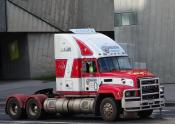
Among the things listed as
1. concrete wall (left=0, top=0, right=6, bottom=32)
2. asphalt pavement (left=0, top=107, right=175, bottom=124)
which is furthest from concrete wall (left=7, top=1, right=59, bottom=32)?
asphalt pavement (left=0, top=107, right=175, bottom=124)

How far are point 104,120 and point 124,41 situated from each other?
1850cm

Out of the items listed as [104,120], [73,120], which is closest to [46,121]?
[73,120]

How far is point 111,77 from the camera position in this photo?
68.9ft

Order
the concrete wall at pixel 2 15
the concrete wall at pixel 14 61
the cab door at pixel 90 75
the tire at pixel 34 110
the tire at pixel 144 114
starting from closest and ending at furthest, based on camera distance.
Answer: the cab door at pixel 90 75 < the tire at pixel 144 114 < the tire at pixel 34 110 < the concrete wall at pixel 2 15 < the concrete wall at pixel 14 61

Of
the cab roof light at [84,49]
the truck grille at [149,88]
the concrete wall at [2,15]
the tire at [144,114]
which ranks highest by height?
the concrete wall at [2,15]

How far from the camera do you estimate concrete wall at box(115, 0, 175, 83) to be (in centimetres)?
3722

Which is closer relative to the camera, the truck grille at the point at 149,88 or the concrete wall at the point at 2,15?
the truck grille at the point at 149,88

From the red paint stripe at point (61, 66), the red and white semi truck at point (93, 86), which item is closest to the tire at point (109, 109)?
the red and white semi truck at point (93, 86)

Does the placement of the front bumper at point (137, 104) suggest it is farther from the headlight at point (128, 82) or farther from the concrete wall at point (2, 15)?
the concrete wall at point (2, 15)

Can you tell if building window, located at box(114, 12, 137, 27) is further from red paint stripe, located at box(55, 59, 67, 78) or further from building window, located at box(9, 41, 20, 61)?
red paint stripe, located at box(55, 59, 67, 78)

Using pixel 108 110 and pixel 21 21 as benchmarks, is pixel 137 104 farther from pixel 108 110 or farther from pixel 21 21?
pixel 21 21

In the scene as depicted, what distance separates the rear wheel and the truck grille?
542cm

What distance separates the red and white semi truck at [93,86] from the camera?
20484 millimetres

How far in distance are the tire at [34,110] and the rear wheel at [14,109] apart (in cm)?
42
